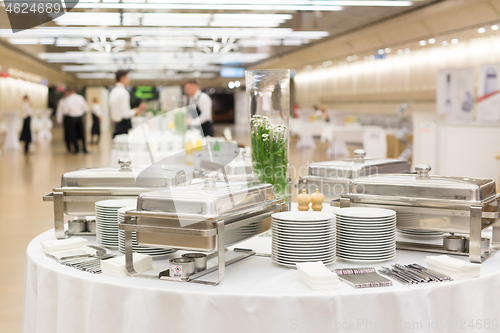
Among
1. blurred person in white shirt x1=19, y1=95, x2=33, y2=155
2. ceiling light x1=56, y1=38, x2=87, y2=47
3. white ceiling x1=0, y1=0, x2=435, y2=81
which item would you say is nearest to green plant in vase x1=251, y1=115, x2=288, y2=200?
white ceiling x1=0, y1=0, x2=435, y2=81

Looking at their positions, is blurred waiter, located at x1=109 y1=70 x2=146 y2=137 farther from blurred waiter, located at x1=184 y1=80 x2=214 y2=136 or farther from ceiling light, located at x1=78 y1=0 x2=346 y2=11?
ceiling light, located at x1=78 y1=0 x2=346 y2=11

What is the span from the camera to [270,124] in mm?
1702

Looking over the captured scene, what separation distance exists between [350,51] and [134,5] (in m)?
8.65

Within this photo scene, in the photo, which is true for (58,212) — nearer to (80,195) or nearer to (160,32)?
(80,195)

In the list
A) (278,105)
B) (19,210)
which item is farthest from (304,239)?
(19,210)

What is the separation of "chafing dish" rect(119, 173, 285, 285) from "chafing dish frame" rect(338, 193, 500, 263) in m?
0.38

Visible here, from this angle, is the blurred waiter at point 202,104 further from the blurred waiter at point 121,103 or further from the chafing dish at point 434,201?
the chafing dish at point 434,201

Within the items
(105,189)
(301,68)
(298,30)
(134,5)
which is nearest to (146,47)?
(298,30)

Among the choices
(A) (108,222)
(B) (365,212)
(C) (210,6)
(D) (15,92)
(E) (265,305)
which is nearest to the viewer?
(E) (265,305)

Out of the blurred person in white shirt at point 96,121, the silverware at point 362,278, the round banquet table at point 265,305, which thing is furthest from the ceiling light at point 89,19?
the silverware at point 362,278

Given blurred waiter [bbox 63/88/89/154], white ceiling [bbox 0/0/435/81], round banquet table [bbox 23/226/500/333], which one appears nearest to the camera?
round banquet table [bbox 23/226/500/333]

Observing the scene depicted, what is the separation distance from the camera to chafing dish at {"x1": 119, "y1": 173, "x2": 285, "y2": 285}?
4.07 feet

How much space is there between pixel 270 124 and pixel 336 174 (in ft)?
1.37

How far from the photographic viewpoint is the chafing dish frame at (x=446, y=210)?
4.63ft
